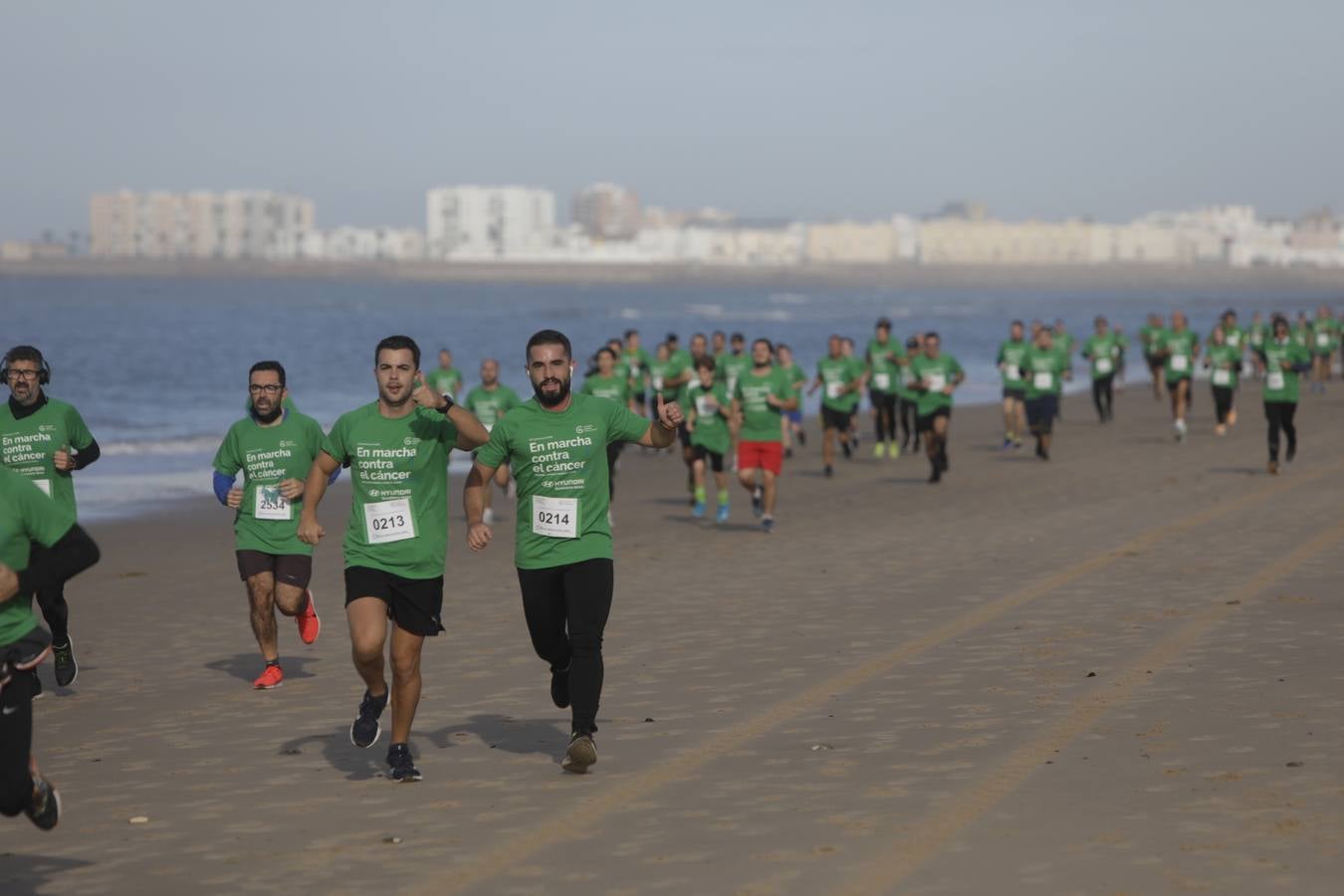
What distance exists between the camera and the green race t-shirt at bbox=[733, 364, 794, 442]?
16.8 metres

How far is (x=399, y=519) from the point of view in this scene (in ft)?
24.4

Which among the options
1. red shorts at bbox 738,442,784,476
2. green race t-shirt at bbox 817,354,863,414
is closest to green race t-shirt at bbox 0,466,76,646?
red shorts at bbox 738,442,784,476

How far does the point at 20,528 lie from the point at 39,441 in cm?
414

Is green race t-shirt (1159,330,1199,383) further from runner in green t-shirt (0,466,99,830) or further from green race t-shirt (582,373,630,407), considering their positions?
runner in green t-shirt (0,466,99,830)

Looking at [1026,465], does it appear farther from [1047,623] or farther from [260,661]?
[260,661]

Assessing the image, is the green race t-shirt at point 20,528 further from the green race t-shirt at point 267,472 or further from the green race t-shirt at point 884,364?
the green race t-shirt at point 884,364

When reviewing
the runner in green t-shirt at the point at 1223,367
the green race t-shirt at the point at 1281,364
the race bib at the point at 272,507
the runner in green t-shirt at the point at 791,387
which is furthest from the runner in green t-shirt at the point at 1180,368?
the race bib at the point at 272,507

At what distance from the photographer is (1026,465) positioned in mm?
23266

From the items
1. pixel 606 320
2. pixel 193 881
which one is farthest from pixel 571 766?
pixel 606 320

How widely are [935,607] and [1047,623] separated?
3.19 feet

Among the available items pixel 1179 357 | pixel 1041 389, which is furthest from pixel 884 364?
pixel 1179 357

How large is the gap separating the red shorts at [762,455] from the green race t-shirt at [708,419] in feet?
1.12

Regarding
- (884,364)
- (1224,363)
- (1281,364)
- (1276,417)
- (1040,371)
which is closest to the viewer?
(1281,364)

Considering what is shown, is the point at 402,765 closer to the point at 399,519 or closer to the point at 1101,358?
the point at 399,519
